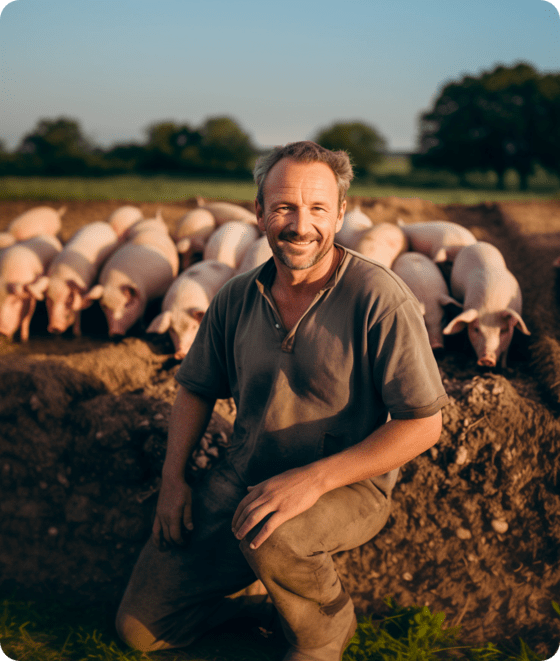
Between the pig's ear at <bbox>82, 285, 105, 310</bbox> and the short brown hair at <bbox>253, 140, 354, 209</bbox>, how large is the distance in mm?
3301

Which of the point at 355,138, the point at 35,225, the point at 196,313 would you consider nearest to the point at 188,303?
the point at 196,313

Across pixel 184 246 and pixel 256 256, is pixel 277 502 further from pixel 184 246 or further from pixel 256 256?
pixel 184 246

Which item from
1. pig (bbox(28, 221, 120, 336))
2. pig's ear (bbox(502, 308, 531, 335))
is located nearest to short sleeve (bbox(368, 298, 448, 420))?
pig's ear (bbox(502, 308, 531, 335))

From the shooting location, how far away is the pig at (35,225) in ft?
23.3

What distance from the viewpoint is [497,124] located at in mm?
28109

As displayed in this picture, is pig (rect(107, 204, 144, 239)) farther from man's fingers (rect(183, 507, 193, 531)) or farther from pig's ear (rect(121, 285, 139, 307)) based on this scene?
man's fingers (rect(183, 507, 193, 531))

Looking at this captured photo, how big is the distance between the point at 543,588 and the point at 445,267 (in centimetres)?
332

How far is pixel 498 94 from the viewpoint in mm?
28969

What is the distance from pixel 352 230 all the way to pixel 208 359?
354cm

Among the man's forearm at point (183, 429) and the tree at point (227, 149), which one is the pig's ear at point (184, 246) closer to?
the man's forearm at point (183, 429)

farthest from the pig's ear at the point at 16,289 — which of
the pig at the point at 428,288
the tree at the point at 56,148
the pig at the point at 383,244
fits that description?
the tree at the point at 56,148

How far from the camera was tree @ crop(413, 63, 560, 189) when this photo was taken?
27375mm

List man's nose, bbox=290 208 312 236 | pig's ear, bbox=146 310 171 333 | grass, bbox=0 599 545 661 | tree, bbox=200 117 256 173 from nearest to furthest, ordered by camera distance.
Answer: man's nose, bbox=290 208 312 236, grass, bbox=0 599 545 661, pig's ear, bbox=146 310 171 333, tree, bbox=200 117 256 173

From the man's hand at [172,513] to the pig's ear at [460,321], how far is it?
2.58 metres
